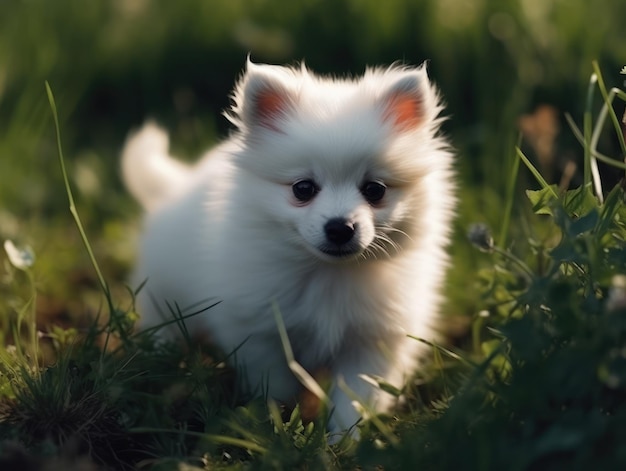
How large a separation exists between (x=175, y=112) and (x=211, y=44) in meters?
0.55

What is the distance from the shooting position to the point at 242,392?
2.82 meters

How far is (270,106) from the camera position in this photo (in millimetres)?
2830

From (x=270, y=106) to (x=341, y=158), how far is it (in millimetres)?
353

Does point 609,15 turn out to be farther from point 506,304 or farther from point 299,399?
point 299,399

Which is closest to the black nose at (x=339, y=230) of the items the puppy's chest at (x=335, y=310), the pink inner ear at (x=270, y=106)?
the puppy's chest at (x=335, y=310)

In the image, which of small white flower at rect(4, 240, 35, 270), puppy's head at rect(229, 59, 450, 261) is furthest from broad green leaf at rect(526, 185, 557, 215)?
small white flower at rect(4, 240, 35, 270)

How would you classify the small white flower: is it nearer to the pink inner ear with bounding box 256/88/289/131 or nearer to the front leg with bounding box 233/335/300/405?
the front leg with bounding box 233/335/300/405

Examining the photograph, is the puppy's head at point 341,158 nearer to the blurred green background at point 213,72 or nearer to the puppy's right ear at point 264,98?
the puppy's right ear at point 264,98

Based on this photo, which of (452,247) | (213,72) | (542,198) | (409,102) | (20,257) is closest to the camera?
(542,198)

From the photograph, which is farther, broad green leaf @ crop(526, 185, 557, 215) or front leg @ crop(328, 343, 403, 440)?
front leg @ crop(328, 343, 403, 440)

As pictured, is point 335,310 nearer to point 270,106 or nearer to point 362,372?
point 362,372

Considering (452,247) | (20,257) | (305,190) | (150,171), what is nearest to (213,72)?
(150,171)

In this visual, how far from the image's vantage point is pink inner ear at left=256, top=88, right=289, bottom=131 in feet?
9.20

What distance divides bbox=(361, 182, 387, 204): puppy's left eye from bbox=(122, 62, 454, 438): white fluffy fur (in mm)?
14
